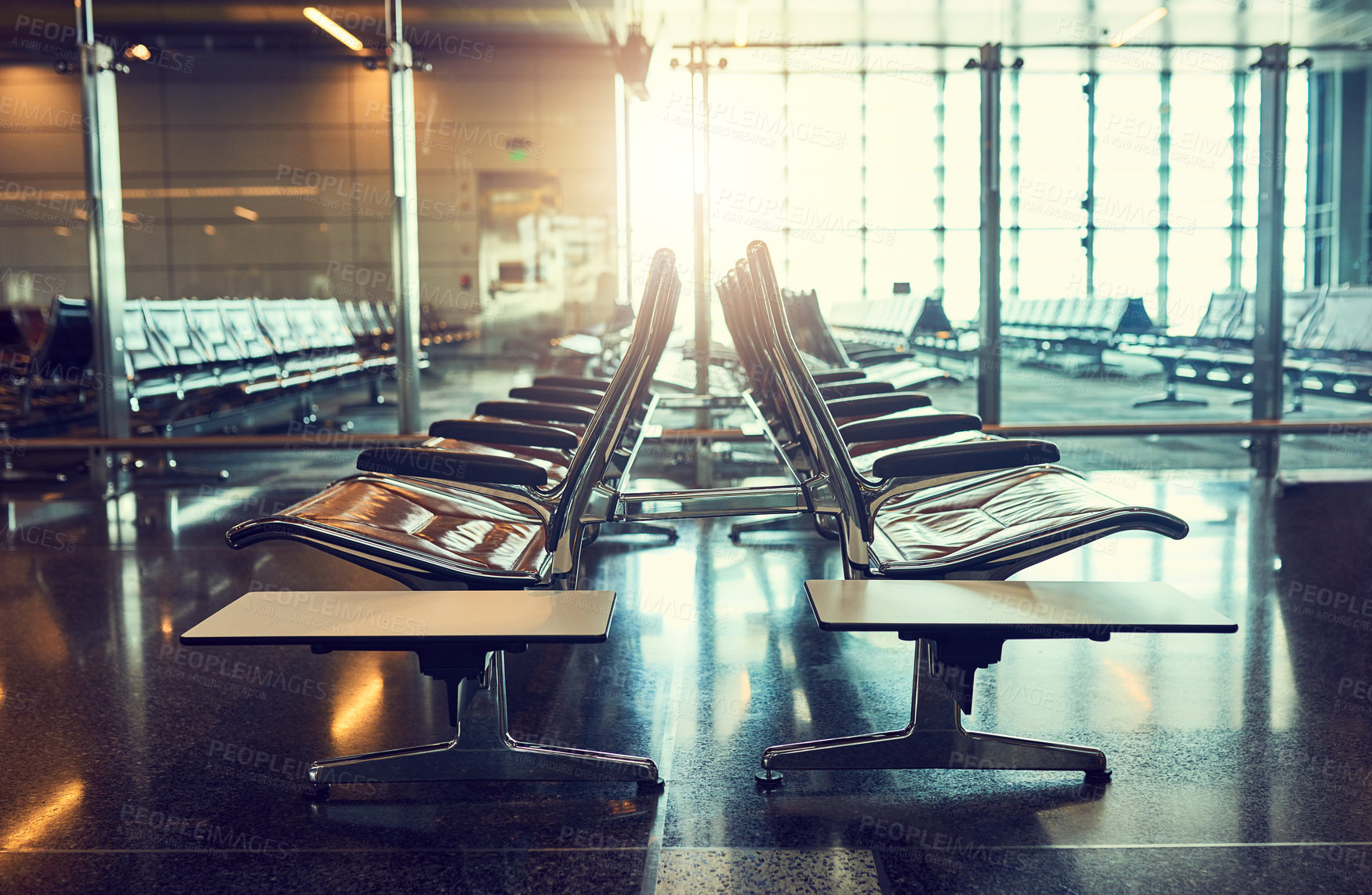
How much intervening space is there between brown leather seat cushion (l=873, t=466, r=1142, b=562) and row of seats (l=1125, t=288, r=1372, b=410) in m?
3.85

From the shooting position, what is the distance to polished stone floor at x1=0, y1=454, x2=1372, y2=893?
1.35m

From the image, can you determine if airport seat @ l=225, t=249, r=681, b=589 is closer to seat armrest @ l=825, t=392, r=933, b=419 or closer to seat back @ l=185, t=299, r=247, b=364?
seat armrest @ l=825, t=392, r=933, b=419

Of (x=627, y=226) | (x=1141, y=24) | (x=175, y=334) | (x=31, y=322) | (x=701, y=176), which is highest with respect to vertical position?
(x=1141, y=24)

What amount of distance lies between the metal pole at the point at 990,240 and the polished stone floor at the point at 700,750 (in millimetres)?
1959

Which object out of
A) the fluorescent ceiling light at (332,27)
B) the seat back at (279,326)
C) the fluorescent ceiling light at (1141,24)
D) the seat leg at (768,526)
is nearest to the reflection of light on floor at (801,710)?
the seat leg at (768,526)

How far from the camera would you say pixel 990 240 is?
4797 mm

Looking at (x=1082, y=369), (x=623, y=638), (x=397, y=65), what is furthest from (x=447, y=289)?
(x=1082, y=369)

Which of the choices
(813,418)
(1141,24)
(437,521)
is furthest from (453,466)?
(1141,24)

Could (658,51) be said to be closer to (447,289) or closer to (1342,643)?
(447,289)

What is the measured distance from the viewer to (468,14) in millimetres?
6891

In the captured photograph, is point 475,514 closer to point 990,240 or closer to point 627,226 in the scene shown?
point 990,240

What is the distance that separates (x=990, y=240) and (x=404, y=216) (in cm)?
286

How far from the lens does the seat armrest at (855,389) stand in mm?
3115

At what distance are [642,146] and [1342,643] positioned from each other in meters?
3.93
